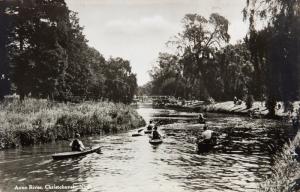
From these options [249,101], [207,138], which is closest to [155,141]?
[207,138]

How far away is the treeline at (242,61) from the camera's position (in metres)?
20.8

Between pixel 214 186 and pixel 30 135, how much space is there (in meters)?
14.5

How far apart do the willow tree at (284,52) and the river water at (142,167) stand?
13.0 feet

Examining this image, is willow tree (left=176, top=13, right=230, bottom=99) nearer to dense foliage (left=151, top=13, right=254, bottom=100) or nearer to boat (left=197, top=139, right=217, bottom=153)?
dense foliage (left=151, top=13, right=254, bottom=100)

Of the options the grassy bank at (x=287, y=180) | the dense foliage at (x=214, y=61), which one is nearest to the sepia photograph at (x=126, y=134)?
the grassy bank at (x=287, y=180)

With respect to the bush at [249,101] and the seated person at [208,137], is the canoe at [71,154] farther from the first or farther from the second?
the bush at [249,101]

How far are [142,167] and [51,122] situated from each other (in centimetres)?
1102

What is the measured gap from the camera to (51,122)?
97.2ft

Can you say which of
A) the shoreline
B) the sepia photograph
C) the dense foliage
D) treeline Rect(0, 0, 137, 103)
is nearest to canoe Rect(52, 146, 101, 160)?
the sepia photograph

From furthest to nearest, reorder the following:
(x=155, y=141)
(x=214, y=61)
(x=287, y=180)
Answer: (x=214, y=61), (x=155, y=141), (x=287, y=180)

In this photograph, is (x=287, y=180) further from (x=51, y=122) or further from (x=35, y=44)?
(x=35, y=44)

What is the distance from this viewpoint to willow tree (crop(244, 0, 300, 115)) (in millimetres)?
20391

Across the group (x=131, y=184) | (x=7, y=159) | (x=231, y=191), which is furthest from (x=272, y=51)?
(x=7, y=159)

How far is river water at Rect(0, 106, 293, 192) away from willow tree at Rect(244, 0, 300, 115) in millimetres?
3964
